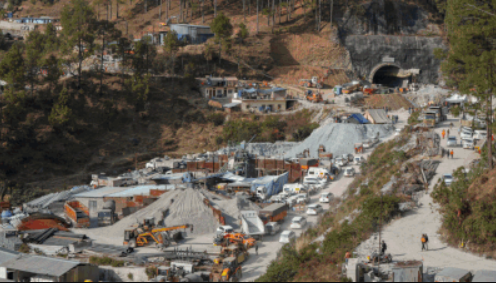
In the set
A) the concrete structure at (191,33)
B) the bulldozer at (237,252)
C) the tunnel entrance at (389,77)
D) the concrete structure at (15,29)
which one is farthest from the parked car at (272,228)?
the concrete structure at (15,29)

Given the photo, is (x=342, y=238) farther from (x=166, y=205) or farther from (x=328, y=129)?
(x=328, y=129)

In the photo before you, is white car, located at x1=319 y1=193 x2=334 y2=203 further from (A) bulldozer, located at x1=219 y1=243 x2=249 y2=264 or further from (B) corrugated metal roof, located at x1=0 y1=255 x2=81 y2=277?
(B) corrugated metal roof, located at x1=0 y1=255 x2=81 y2=277

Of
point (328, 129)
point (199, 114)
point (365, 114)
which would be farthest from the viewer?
point (199, 114)

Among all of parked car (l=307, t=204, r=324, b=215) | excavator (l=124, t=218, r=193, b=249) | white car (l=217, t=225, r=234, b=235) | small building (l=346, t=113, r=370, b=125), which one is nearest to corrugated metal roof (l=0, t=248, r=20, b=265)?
excavator (l=124, t=218, r=193, b=249)

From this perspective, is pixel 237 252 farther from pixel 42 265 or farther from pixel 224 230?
pixel 42 265

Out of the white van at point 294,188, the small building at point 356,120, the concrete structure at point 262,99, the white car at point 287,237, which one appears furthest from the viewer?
the concrete structure at point 262,99

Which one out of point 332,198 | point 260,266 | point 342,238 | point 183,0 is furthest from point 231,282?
point 183,0

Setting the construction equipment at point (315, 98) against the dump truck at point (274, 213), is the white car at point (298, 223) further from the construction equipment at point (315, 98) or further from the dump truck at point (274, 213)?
the construction equipment at point (315, 98)
